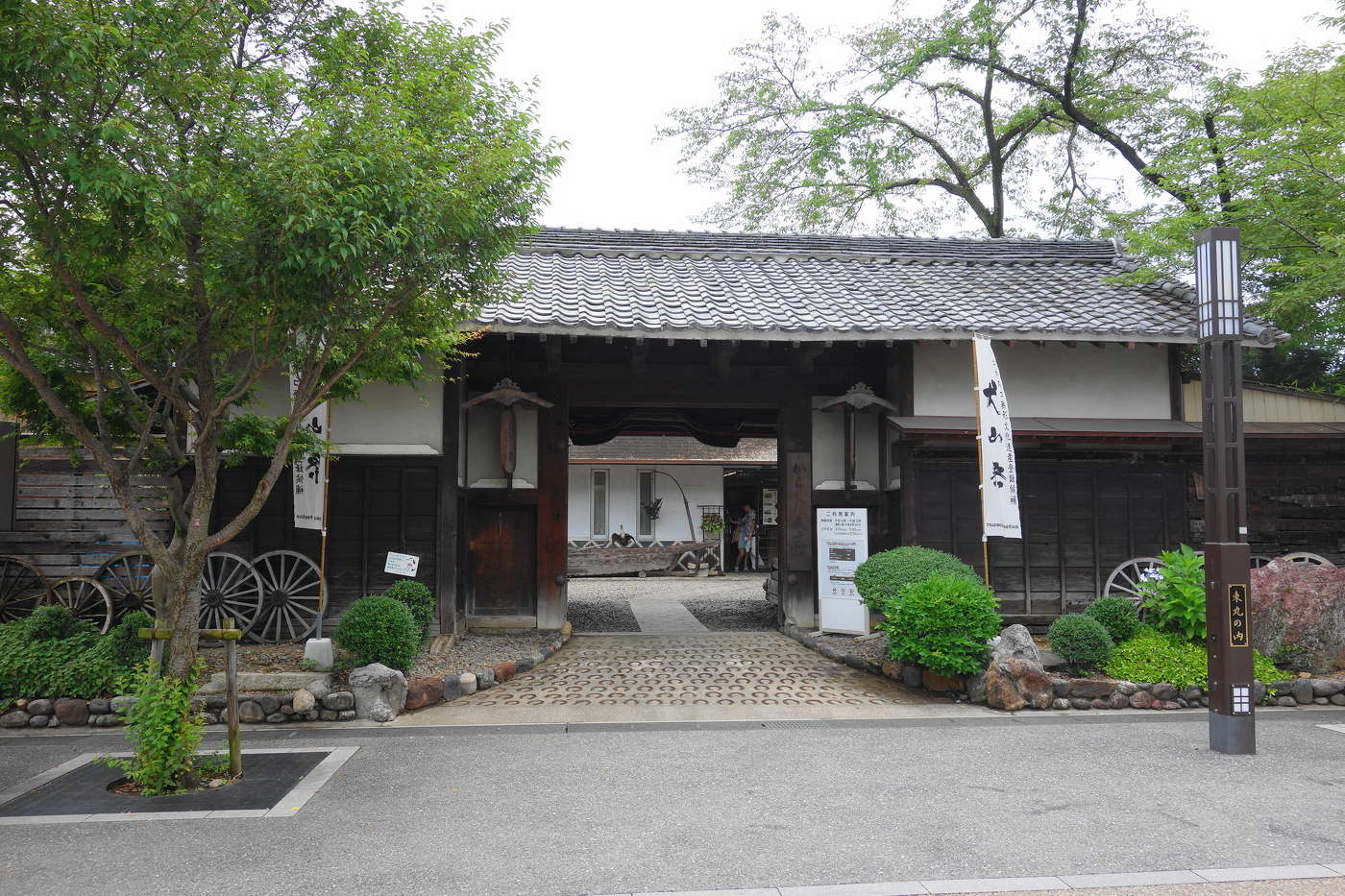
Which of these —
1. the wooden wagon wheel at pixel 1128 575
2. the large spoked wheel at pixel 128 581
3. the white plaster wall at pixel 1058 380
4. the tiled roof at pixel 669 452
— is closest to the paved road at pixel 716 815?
the large spoked wheel at pixel 128 581

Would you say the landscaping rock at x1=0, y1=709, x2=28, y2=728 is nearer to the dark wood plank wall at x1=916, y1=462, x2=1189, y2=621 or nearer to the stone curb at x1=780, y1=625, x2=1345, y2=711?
the stone curb at x1=780, y1=625, x2=1345, y2=711

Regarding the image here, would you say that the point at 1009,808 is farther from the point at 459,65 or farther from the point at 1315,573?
the point at 459,65

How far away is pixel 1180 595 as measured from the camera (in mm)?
8984

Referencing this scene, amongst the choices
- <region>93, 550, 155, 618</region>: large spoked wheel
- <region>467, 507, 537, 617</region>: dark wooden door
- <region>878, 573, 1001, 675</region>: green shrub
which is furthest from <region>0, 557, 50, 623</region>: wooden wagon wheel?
<region>878, 573, 1001, 675</region>: green shrub

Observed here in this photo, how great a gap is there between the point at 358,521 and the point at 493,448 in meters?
1.93

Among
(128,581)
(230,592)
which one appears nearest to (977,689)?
(230,592)

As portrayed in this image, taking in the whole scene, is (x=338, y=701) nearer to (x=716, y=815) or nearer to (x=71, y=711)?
(x=71, y=711)

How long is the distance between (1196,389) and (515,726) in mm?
10289

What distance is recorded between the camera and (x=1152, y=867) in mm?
4551

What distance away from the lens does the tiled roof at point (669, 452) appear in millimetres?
23594

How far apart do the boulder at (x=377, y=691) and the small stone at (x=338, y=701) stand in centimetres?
7

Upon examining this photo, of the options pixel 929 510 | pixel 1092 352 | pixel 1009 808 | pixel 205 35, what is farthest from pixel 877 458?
pixel 205 35

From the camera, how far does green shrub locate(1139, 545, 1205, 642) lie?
8.85 meters

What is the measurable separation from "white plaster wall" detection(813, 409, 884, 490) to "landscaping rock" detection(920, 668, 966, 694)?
3.59 metres
